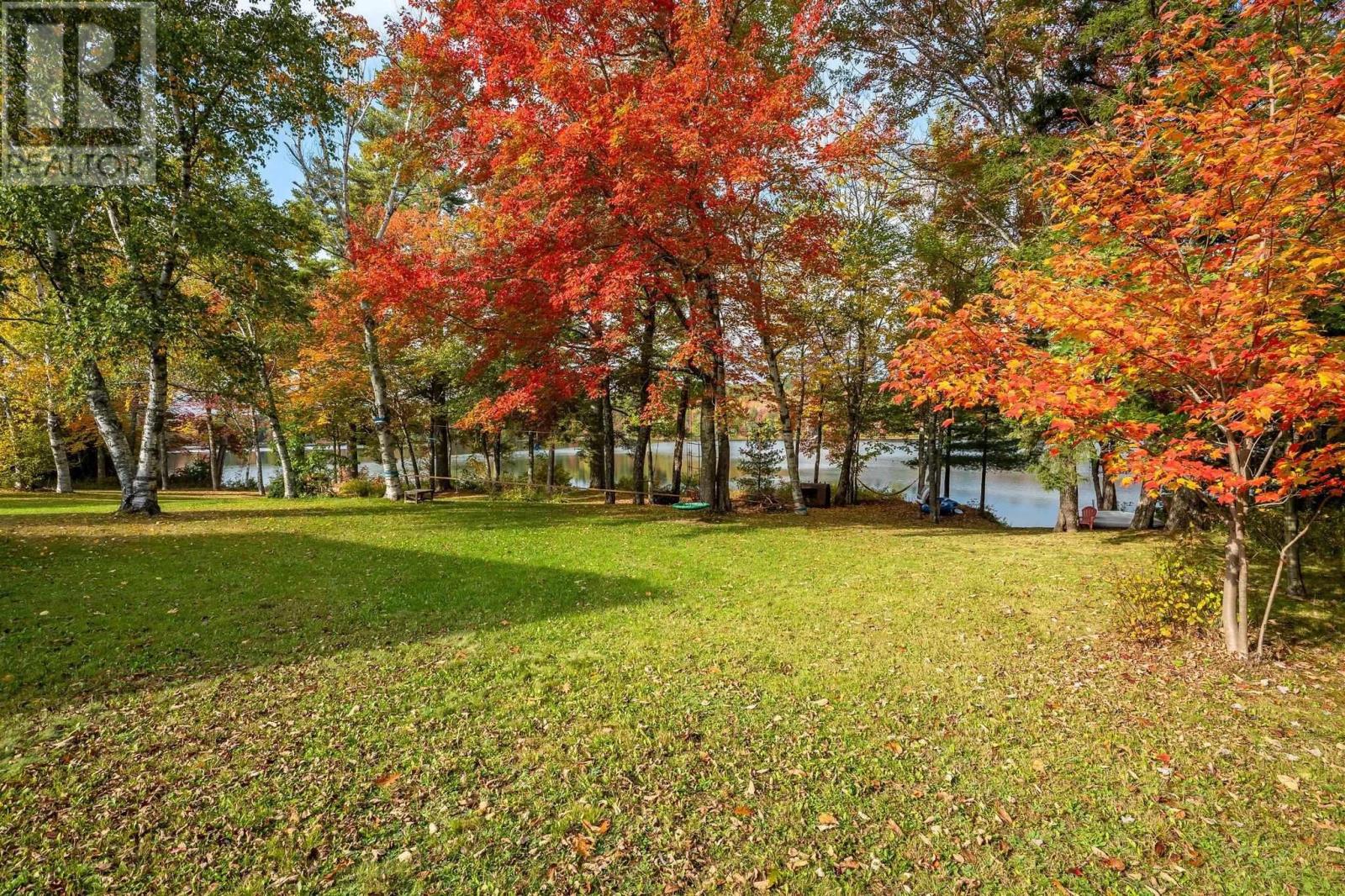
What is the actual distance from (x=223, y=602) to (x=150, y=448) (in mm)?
8327

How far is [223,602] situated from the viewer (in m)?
6.26

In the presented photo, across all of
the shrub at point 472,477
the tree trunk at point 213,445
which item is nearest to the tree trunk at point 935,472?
the shrub at point 472,477

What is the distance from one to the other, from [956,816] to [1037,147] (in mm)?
11687

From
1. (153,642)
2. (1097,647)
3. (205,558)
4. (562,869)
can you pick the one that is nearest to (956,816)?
(562,869)

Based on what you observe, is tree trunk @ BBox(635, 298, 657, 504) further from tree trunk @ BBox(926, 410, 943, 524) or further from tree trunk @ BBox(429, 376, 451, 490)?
tree trunk @ BBox(429, 376, 451, 490)

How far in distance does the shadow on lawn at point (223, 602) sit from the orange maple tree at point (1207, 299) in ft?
16.5

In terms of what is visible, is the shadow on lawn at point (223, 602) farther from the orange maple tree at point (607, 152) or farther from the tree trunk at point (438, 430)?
the tree trunk at point (438, 430)

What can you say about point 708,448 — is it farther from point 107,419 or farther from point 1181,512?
point 107,419

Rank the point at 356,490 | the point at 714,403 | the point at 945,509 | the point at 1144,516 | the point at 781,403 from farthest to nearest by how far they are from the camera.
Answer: the point at 356,490 < the point at 945,509 < the point at 781,403 < the point at 714,403 < the point at 1144,516

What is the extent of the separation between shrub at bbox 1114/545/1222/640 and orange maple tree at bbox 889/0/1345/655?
10.0 inches

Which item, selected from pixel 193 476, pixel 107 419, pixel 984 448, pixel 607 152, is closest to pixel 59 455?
pixel 107 419

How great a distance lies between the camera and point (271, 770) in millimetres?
3324

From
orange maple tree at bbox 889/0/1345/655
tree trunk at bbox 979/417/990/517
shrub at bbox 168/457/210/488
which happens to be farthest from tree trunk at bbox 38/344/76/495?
tree trunk at bbox 979/417/990/517

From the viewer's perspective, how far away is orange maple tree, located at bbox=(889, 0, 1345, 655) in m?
3.84
